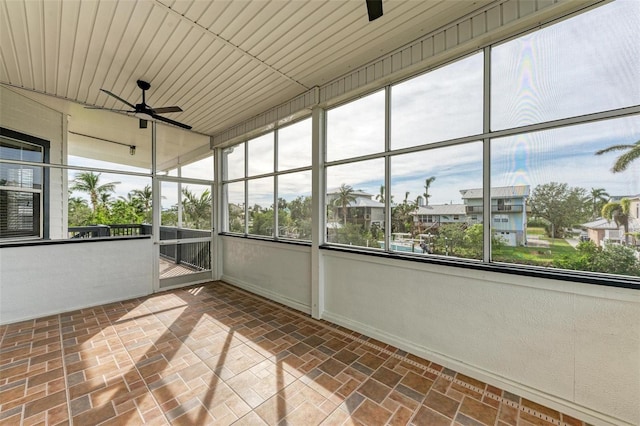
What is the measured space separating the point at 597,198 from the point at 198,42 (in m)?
3.77

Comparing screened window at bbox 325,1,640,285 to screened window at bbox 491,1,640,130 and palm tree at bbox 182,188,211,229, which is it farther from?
palm tree at bbox 182,188,211,229

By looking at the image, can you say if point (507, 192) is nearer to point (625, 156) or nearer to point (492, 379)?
point (625, 156)

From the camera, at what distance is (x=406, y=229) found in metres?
2.88

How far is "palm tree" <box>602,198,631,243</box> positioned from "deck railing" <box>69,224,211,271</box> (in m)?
5.91

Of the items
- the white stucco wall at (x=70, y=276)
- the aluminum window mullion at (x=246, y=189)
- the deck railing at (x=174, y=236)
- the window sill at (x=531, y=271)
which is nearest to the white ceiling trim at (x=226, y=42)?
the aluminum window mullion at (x=246, y=189)

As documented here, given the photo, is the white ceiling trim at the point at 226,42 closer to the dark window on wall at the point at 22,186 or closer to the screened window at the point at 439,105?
the screened window at the point at 439,105

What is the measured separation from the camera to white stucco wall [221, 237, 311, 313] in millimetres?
3898

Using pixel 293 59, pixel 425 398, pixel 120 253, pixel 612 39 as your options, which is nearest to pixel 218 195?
pixel 120 253

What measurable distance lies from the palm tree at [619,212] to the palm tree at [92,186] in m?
6.08

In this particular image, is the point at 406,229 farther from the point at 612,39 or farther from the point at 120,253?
the point at 120,253

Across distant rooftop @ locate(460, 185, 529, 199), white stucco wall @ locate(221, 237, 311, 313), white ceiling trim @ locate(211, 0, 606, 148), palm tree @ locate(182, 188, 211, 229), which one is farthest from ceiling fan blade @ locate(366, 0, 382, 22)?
palm tree @ locate(182, 188, 211, 229)

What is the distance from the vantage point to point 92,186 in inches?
161

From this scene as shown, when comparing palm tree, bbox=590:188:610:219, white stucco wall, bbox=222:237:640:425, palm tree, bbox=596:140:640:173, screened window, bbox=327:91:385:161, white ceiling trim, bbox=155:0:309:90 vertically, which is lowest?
white stucco wall, bbox=222:237:640:425

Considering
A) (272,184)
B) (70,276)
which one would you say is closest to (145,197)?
(70,276)
